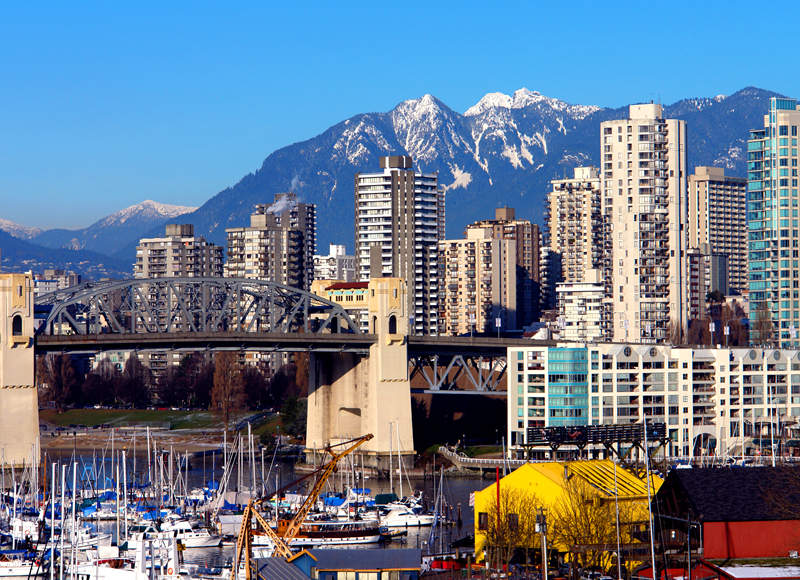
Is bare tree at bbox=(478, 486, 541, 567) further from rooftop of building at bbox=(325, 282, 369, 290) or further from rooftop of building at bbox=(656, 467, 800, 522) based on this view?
rooftop of building at bbox=(325, 282, 369, 290)

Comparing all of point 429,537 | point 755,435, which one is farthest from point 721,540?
point 755,435

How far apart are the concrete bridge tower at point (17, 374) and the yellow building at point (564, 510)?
223 ft

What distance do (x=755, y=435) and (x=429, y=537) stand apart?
199 ft

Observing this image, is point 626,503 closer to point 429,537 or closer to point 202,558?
point 429,537

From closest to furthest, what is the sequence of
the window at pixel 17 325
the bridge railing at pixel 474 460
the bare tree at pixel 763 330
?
1. the bridge railing at pixel 474 460
2. the window at pixel 17 325
3. the bare tree at pixel 763 330

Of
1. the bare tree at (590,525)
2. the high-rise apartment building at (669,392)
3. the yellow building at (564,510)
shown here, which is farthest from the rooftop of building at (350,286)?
the bare tree at (590,525)

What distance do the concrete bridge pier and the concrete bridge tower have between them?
116 feet

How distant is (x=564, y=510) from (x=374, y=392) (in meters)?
76.1

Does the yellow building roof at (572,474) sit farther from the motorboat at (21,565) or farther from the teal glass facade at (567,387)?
the teal glass facade at (567,387)

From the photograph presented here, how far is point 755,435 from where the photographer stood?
144m

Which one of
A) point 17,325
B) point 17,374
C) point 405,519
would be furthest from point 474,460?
point 17,325

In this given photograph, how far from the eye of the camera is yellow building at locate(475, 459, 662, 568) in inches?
2675

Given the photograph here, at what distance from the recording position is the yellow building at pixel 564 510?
67.9 metres

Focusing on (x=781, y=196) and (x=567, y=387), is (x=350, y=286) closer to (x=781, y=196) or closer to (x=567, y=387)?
(x=567, y=387)
